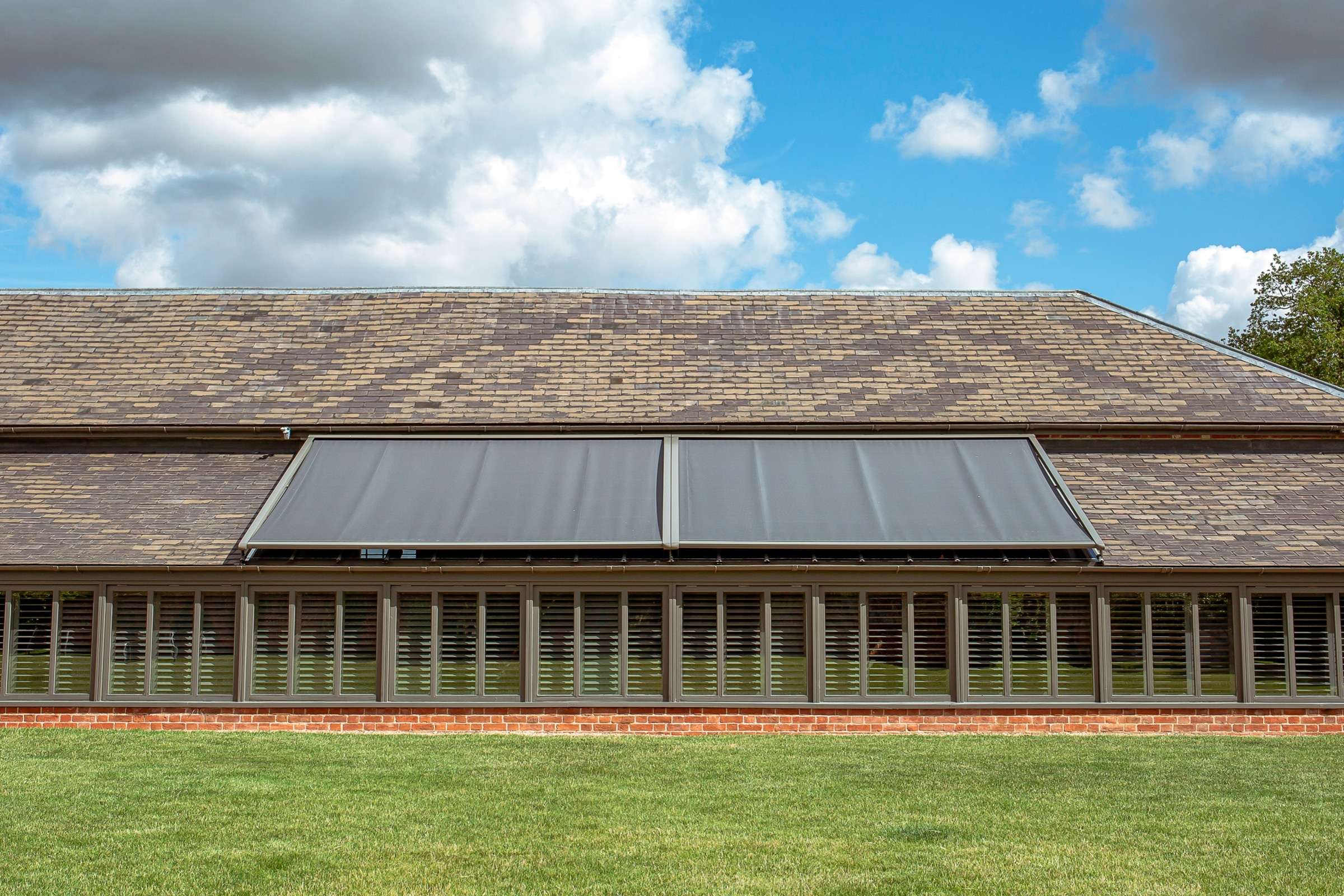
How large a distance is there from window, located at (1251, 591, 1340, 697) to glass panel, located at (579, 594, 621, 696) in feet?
28.2

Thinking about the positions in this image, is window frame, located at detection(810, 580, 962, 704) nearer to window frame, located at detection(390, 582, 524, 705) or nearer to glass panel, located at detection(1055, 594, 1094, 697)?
glass panel, located at detection(1055, 594, 1094, 697)

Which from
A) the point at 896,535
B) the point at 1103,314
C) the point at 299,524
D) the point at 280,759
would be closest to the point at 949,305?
the point at 1103,314

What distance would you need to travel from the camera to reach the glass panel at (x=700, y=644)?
15836 mm

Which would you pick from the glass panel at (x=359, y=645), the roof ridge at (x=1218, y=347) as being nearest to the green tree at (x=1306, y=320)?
the roof ridge at (x=1218, y=347)

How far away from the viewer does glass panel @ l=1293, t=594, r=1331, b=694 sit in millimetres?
15781

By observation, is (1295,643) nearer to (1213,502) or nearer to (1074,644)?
(1213,502)

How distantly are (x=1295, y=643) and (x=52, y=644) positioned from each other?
16.8 m

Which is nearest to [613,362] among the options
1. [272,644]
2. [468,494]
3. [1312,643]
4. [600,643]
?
[468,494]

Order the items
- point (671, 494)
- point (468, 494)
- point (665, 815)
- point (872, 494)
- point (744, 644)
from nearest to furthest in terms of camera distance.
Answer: point (665, 815)
point (744, 644)
point (671, 494)
point (872, 494)
point (468, 494)

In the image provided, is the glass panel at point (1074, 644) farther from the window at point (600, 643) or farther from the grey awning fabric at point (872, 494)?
the window at point (600, 643)

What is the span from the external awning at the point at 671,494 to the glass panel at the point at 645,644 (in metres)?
0.86

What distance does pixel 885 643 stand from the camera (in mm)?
15938

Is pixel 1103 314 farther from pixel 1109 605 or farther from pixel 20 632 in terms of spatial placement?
pixel 20 632

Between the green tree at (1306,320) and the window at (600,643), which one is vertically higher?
the green tree at (1306,320)
